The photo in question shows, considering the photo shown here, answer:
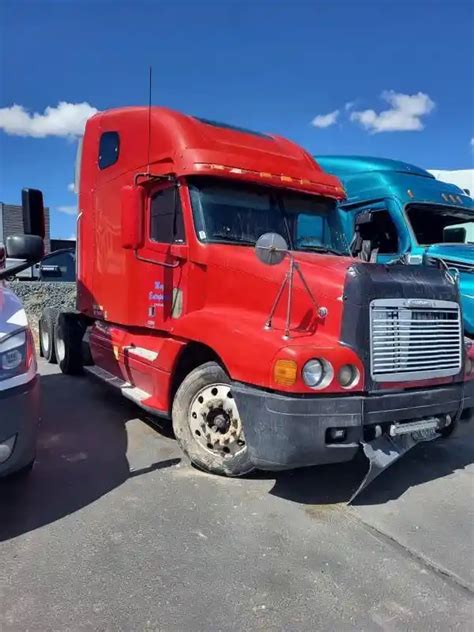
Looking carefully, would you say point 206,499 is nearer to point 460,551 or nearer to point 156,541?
point 156,541

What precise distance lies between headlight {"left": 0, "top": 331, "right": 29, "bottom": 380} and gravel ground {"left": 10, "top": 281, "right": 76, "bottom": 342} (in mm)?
8361

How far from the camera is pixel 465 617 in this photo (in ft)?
8.77

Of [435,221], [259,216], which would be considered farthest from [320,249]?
[435,221]

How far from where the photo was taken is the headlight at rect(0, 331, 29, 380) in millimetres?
3281

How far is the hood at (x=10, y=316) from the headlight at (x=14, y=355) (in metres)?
0.05

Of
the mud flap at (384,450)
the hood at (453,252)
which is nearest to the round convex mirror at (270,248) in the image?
the mud flap at (384,450)

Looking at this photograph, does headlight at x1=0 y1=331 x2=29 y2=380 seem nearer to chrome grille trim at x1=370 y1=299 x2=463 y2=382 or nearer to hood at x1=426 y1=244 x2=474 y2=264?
chrome grille trim at x1=370 y1=299 x2=463 y2=382

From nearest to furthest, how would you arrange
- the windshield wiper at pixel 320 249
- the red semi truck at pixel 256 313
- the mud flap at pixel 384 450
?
1. the red semi truck at pixel 256 313
2. the mud flap at pixel 384 450
3. the windshield wiper at pixel 320 249

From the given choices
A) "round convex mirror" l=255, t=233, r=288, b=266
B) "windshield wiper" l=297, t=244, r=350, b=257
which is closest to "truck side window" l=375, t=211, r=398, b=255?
"windshield wiper" l=297, t=244, r=350, b=257

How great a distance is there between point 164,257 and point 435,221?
509 cm

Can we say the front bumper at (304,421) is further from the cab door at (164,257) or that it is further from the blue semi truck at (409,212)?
the blue semi truck at (409,212)

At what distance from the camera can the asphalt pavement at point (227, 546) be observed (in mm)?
2654

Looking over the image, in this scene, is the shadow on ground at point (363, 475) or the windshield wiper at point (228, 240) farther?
the windshield wiper at point (228, 240)

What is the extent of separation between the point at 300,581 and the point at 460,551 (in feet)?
3.64
